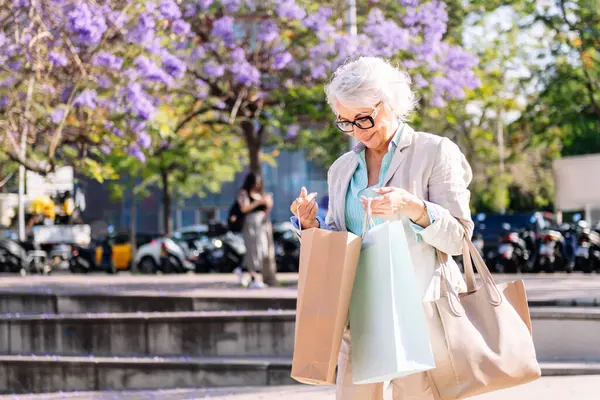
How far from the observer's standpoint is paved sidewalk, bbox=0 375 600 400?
7809mm

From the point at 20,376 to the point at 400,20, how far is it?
10.1 metres

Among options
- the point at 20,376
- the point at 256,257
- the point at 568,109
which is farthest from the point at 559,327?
the point at 568,109

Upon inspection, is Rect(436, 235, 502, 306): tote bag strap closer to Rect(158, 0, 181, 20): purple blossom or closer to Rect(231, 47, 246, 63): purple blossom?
Rect(158, 0, 181, 20): purple blossom

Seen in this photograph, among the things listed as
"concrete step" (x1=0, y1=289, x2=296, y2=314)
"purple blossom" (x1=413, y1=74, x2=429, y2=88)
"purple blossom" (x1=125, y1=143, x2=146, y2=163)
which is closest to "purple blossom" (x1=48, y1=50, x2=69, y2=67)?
"purple blossom" (x1=125, y1=143, x2=146, y2=163)

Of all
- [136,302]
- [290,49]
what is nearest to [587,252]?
[290,49]

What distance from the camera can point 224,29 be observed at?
17391 millimetres

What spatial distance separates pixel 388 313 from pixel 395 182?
516 millimetres

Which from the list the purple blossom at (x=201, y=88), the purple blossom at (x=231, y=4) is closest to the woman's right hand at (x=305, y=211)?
the purple blossom at (x=231, y=4)

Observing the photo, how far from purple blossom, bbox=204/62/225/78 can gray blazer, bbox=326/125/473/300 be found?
1333cm

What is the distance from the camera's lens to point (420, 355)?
3.83m

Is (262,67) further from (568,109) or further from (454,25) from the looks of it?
(568,109)

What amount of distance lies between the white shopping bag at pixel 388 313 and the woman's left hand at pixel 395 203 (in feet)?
0.17

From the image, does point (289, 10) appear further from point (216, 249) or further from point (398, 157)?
point (398, 157)

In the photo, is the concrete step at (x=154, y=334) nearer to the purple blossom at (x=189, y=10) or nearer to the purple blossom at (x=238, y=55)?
the purple blossom at (x=238, y=55)
